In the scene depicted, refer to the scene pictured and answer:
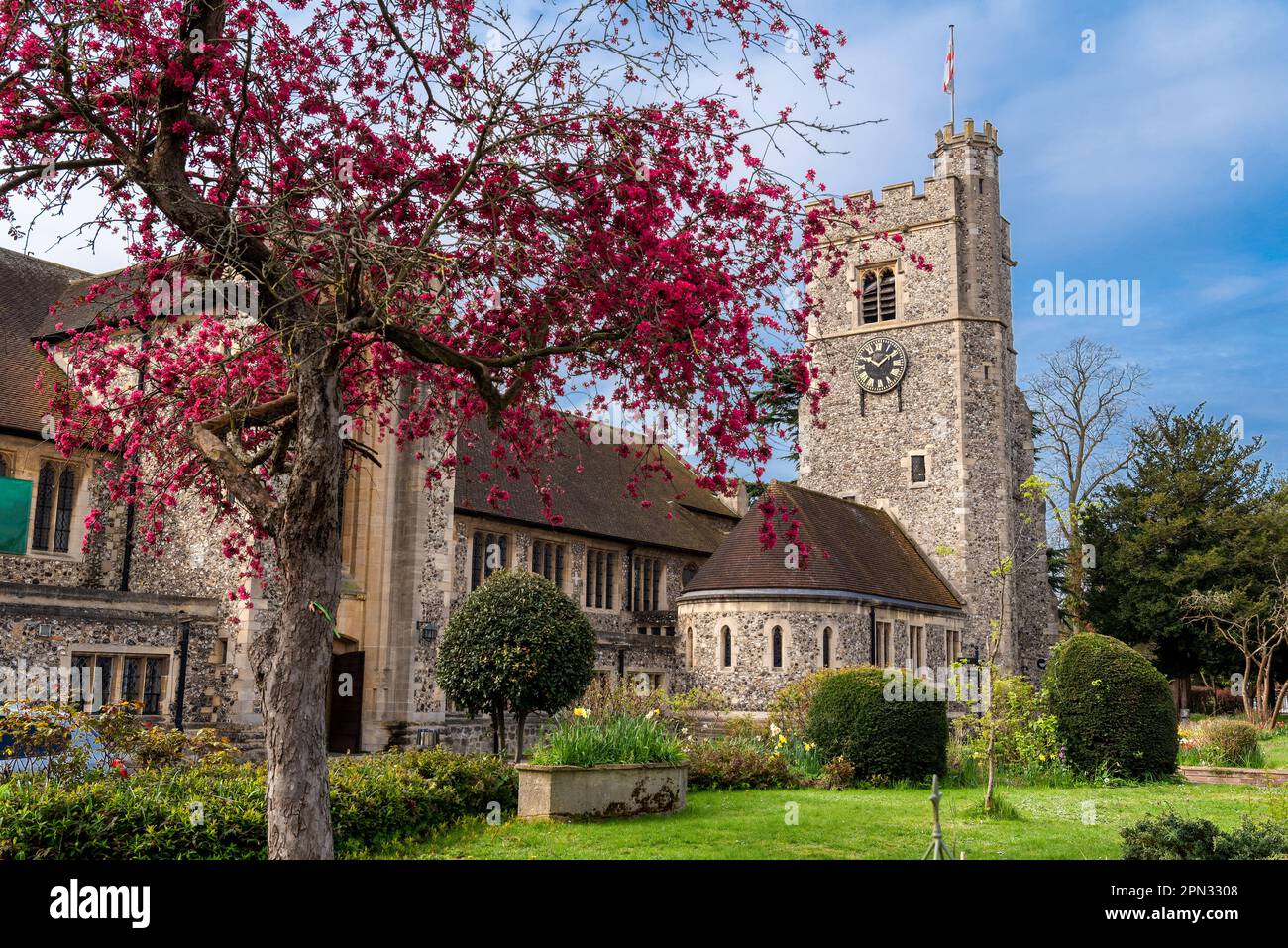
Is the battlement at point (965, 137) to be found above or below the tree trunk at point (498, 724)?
above

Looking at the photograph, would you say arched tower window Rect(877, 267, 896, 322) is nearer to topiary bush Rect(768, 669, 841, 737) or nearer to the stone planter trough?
topiary bush Rect(768, 669, 841, 737)

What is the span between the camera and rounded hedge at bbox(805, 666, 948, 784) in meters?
17.1

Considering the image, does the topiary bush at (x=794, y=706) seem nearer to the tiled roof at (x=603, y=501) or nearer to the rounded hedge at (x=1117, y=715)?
the rounded hedge at (x=1117, y=715)

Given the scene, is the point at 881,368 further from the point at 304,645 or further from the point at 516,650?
the point at 304,645

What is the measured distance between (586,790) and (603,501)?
18789 mm

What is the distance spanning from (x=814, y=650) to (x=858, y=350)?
46.7 ft

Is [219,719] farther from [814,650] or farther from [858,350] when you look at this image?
[858,350]

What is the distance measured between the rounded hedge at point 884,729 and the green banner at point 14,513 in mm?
13906

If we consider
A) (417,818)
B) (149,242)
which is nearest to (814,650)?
(417,818)

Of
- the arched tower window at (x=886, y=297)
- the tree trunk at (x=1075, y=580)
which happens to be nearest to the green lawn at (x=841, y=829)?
the arched tower window at (x=886, y=297)

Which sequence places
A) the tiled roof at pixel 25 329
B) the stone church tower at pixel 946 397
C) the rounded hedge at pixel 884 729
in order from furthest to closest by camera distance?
the stone church tower at pixel 946 397 → the tiled roof at pixel 25 329 → the rounded hedge at pixel 884 729

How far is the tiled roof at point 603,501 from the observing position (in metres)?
26.6

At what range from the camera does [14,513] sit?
1848 centimetres

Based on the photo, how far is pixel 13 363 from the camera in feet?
66.9
